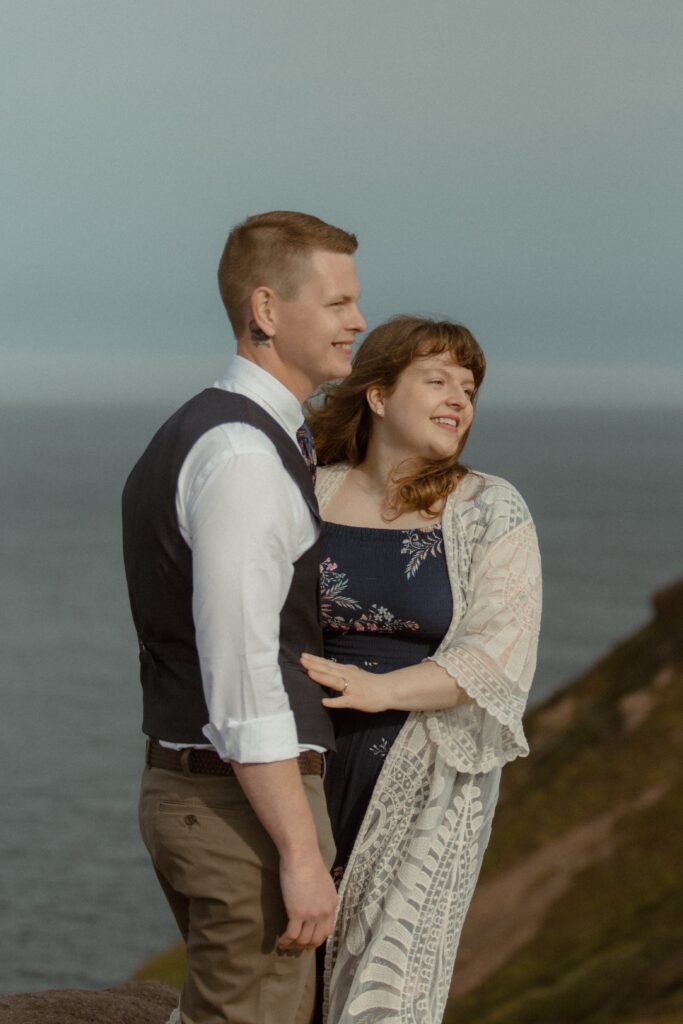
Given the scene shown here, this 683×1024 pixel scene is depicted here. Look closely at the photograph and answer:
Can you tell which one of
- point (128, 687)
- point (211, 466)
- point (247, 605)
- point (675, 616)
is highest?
point (211, 466)

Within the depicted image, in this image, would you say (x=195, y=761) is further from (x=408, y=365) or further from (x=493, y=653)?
(x=408, y=365)

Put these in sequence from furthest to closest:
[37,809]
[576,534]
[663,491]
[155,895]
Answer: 1. [663,491]
2. [576,534]
3. [37,809]
4. [155,895]

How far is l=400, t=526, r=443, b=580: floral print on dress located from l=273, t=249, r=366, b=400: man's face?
963 millimetres

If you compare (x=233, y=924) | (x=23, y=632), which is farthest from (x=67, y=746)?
(x=233, y=924)

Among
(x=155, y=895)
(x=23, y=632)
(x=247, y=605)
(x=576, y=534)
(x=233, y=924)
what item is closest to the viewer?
(x=247, y=605)

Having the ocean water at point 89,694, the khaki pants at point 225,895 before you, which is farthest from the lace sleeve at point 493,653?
the ocean water at point 89,694

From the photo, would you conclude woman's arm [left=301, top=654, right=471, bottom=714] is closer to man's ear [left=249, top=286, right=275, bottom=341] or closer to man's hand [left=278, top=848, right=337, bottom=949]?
man's hand [left=278, top=848, right=337, bottom=949]

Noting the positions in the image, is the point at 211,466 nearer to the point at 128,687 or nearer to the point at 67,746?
the point at 67,746

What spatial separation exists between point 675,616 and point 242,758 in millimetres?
32621

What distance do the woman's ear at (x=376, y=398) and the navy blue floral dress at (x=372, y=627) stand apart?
500 mm

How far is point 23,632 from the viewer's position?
10619cm

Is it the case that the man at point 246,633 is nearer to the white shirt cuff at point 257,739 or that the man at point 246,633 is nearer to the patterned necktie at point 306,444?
the white shirt cuff at point 257,739

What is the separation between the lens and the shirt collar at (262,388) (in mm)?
4121

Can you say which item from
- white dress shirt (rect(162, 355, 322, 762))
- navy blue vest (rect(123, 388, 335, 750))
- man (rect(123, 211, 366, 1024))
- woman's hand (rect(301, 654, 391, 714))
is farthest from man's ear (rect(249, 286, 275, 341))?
woman's hand (rect(301, 654, 391, 714))
